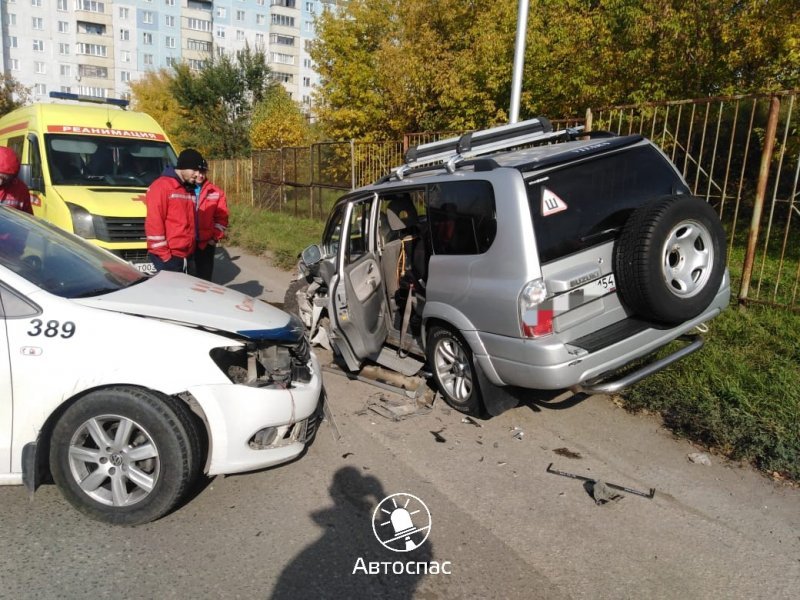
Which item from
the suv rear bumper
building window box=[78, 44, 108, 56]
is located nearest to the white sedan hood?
the suv rear bumper

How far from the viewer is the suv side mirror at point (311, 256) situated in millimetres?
5770

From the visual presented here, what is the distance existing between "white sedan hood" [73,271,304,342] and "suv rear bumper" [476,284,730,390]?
50.2 inches

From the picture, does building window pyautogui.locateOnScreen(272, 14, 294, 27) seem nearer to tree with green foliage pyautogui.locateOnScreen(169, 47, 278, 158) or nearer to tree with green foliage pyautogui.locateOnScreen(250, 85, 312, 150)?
tree with green foliage pyautogui.locateOnScreen(169, 47, 278, 158)

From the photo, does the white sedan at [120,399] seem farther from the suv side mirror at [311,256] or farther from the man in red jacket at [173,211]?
the suv side mirror at [311,256]

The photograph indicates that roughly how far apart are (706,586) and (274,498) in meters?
2.18

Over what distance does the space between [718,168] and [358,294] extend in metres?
10.3

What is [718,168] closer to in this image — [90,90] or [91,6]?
[90,90]

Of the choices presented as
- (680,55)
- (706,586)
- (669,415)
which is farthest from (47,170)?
(680,55)

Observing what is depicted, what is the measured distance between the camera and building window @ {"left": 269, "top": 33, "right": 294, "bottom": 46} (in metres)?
64.8

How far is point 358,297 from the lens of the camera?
4.75m

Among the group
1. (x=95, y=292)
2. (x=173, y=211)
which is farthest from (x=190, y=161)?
(x=95, y=292)

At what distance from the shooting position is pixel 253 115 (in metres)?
32.8

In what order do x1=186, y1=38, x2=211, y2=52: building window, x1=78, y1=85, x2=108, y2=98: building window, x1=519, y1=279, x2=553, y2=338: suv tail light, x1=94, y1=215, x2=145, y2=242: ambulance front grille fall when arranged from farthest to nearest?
x1=186, y1=38, x2=211, y2=52: building window → x1=78, y1=85, x2=108, y2=98: building window → x1=94, y1=215, x2=145, y2=242: ambulance front grille → x1=519, y1=279, x2=553, y2=338: suv tail light

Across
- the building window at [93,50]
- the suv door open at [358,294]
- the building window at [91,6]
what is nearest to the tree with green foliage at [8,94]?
the building window at [93,50]
